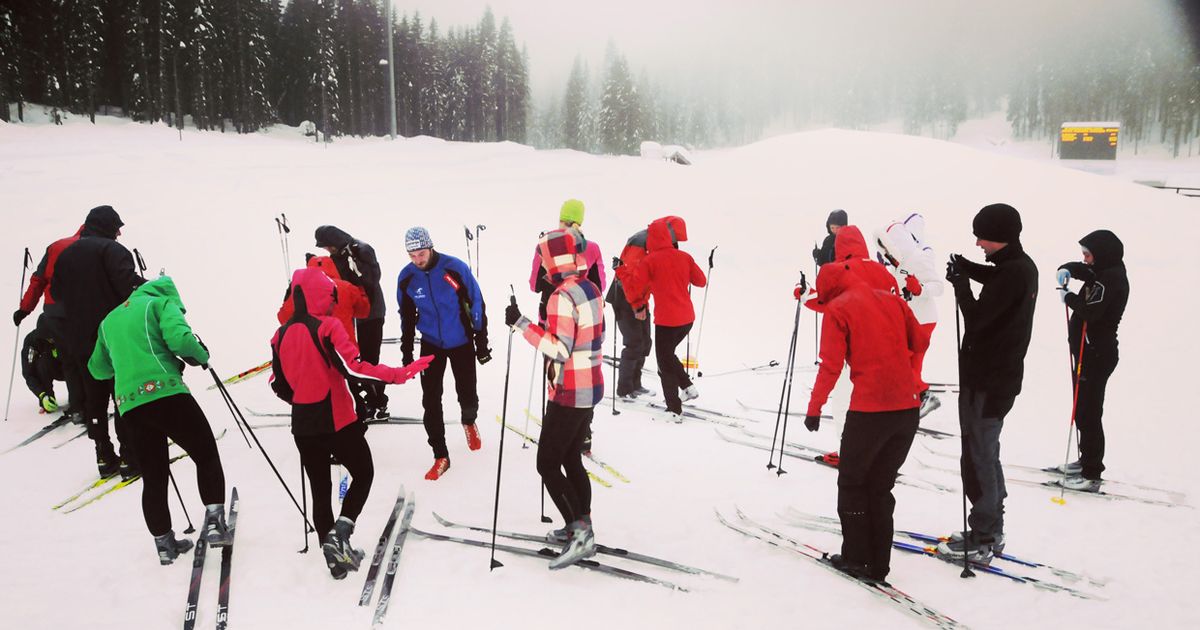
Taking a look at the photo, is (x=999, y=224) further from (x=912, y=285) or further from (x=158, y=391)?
(x=158, y=391)

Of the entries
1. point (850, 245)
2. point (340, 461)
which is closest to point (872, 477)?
point (850, 245)

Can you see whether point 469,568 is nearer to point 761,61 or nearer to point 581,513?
point 581,513

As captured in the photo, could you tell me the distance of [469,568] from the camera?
3.69 m

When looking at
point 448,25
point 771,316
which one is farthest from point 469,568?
point 448,25

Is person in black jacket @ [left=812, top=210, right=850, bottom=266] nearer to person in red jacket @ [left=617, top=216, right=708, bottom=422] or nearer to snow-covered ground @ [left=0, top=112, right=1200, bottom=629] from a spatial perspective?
snow-covered ground @ [left=0, top=112, right=1200, bottom=629]

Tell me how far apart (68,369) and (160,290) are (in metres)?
2.90

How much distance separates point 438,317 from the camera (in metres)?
4.95

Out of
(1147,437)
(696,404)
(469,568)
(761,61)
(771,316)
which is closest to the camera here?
(469,568)

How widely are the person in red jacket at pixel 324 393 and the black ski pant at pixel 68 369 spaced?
10.1 ft

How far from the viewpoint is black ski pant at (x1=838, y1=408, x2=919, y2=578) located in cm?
324

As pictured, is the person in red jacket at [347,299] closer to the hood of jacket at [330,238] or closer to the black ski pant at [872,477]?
the hood of jacket at [330,238]

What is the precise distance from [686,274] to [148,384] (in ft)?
14.9

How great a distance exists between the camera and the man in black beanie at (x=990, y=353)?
3.48 m

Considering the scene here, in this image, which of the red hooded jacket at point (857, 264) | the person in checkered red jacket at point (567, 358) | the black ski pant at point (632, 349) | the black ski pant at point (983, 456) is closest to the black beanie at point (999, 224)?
the red hooded jacket at point (857, 264)
